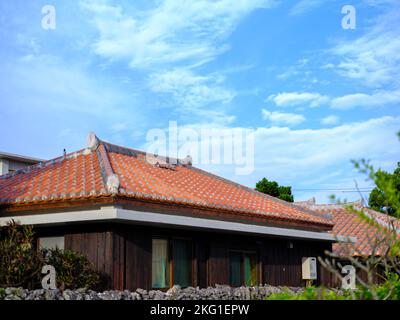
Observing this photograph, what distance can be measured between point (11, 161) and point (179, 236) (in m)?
19.6

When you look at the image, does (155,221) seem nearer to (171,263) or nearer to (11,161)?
(171,263)

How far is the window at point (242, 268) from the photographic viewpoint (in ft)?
56.3

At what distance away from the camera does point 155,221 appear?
13820 millimetres

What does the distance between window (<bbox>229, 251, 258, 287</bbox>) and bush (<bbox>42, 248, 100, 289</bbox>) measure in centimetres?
514

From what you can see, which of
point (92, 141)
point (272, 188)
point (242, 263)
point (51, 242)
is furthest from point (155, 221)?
point (272, 188)

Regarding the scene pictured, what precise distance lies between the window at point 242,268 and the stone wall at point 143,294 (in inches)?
53.7

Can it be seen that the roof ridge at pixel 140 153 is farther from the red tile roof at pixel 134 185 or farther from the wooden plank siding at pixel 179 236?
the wooden plank siding at pixel 179 236

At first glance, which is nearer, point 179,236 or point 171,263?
point 171,263

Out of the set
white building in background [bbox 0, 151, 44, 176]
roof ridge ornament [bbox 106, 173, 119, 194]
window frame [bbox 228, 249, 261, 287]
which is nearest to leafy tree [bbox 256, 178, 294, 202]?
white building in background [bbox 0, 151, 44, 176]

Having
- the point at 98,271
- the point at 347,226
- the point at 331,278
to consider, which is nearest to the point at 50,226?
the point at 98,271
